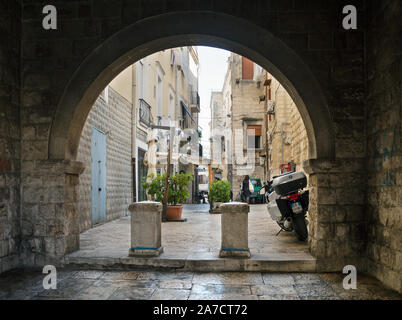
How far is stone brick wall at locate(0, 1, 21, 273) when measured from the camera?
483 cm

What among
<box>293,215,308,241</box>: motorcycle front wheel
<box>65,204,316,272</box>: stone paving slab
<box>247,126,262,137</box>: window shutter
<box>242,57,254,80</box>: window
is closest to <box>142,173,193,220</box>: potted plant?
<box>65,204,316,272</box>: stone paving slab

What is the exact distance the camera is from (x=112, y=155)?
9.66 metres

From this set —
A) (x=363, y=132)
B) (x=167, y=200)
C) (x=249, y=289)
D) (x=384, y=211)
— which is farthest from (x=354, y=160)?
(x=167, y=200)

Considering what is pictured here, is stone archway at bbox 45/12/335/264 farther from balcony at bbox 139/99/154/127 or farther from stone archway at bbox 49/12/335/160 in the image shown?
balcony at bbox 139/99/154/127

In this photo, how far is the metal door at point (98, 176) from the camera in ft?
27.2

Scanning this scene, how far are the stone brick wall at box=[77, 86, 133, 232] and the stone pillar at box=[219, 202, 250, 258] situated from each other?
3.73 meters

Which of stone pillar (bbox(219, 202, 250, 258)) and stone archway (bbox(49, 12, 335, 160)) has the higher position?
stone archway (bbox(49, 12, 335, 160))

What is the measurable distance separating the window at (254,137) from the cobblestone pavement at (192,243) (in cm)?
1577

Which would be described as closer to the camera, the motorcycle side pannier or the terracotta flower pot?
the motorcycle side pannier

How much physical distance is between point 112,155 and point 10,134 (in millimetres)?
4666

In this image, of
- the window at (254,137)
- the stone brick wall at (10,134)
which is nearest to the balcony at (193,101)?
the window at (254,137)

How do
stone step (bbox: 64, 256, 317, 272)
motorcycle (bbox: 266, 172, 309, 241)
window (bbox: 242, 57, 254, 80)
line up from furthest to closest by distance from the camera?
window (bbox: 242, 57, 254, 80), motorcycle (bbox: 266, 172, 309, 241), stone step (bbox: 64, 256, 317, 272)

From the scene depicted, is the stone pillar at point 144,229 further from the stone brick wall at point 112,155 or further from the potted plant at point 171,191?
the potted plant at point 171,191

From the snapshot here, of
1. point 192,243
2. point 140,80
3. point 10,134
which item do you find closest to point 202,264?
point 192,243
